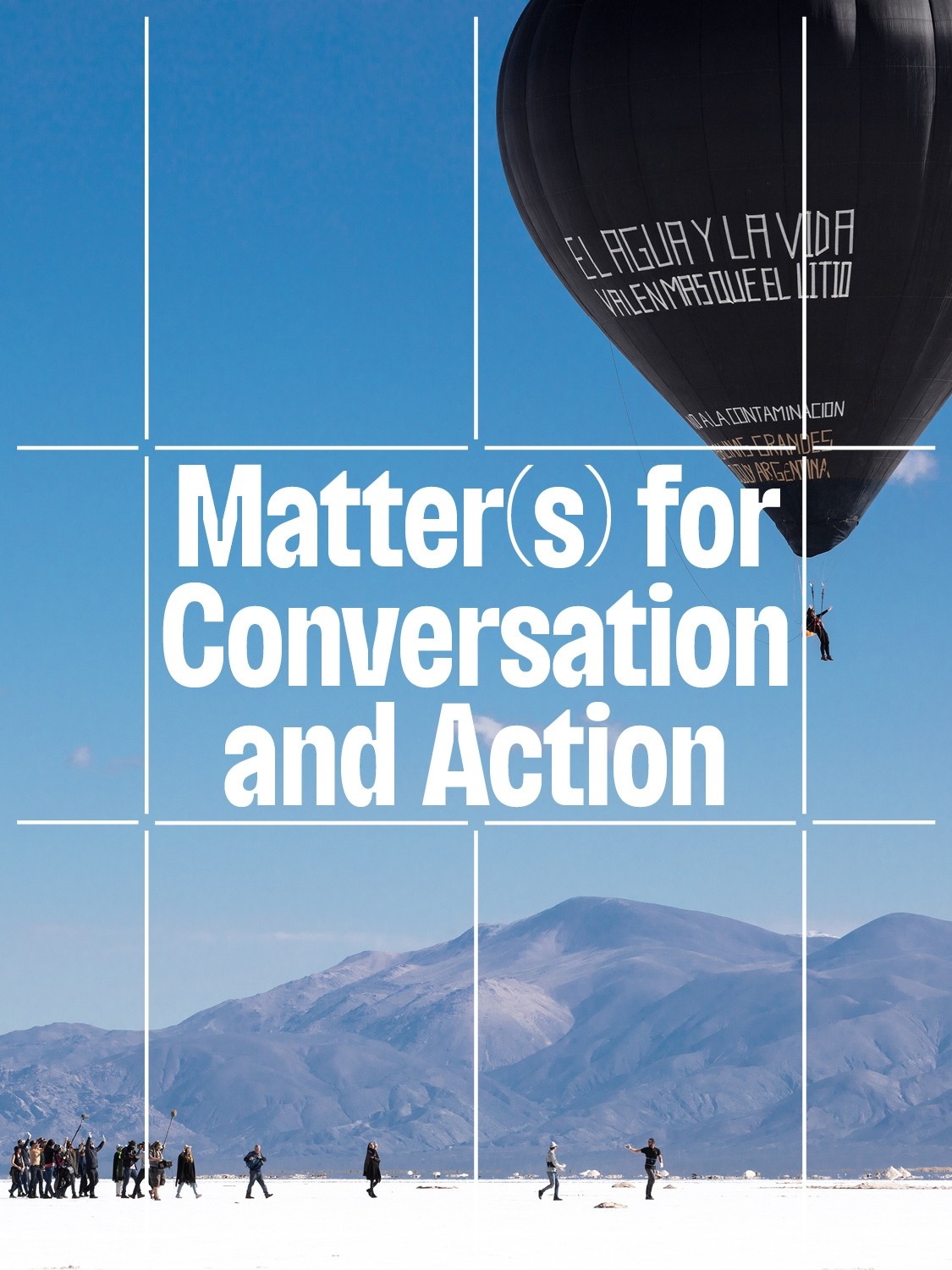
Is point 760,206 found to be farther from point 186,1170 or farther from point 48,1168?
point 48,1168

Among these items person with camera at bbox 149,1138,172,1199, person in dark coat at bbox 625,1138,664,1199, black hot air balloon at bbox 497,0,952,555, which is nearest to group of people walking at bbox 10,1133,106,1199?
person with camera at bbox 149,1138,172,1199

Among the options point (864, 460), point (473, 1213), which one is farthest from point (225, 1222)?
point (864, 460)

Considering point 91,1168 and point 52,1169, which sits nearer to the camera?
point 91,1168

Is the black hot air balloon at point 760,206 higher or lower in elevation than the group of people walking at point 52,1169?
higher

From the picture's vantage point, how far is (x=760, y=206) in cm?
4053

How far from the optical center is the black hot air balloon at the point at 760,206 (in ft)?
131

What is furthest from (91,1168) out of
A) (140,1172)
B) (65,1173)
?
(140,1172)

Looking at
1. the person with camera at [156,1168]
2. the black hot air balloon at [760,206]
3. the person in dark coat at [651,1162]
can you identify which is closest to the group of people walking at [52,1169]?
the person with camera at [156,1168]

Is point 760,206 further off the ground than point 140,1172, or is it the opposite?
point 760,206

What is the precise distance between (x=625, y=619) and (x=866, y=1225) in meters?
12.2

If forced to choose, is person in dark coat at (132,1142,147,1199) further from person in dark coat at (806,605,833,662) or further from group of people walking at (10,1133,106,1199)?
person in dark coat at (806,605,833,662)

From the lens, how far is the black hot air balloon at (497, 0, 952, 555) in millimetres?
39812

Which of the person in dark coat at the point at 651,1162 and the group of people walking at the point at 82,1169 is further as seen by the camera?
the group of people walking at the point at 82,1169

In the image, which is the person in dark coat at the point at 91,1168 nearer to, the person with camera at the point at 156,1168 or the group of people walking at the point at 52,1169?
the group of people walking at the point at 52,1169
